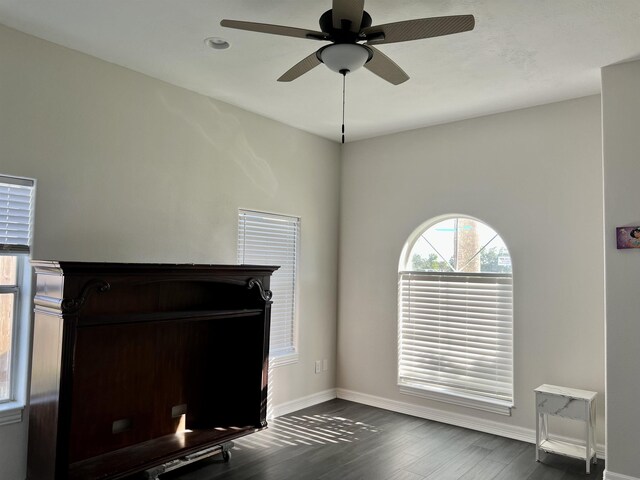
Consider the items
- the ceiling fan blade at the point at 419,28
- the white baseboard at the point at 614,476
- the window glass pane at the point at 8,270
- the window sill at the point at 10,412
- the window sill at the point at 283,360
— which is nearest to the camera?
the ceiling fan blade at the point at 419,28

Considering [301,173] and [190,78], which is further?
[301,173]

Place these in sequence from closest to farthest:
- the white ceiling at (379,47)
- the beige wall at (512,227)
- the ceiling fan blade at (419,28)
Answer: the ceiling fan blade at (419,28) → the white ceiling at (379,47) → the beige wall at (512,227)

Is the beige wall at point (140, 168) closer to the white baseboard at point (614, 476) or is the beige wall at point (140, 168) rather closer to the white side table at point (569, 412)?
the white side table at point (569, 412)

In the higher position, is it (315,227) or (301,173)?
(301,173)

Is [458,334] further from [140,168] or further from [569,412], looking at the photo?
[140,168]

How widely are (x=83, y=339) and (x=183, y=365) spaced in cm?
79

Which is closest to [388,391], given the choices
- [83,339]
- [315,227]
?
[315,227]

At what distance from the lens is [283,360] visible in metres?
4.64

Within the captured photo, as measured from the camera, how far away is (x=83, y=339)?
9.90 feet

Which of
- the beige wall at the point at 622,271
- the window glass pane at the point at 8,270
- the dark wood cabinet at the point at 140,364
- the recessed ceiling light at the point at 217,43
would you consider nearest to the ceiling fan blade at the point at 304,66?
the recessed ceiling light at the point at 217,43

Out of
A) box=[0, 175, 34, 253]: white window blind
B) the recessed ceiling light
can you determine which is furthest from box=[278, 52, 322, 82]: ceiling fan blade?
box=[0, 175, 34, 253]: white window blind

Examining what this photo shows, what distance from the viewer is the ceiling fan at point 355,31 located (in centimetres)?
201

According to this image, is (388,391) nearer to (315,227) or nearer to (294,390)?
(294,390)

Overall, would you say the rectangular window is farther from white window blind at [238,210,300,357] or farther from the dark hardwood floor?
white window blind at [238,210,300,357]
